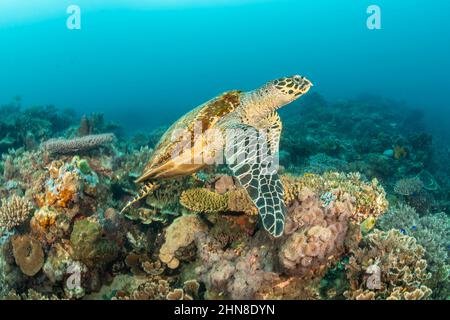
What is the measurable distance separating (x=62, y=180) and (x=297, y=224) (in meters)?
3.17

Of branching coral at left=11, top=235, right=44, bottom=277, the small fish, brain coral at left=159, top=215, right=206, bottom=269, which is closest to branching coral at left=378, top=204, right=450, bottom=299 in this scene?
the small fish

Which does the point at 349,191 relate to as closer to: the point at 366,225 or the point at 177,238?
the point at 366,225

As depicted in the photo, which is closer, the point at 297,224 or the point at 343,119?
the point at 297,224

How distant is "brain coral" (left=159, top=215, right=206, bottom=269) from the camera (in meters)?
3.87

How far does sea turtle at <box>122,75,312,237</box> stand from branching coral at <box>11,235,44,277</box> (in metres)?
1.20

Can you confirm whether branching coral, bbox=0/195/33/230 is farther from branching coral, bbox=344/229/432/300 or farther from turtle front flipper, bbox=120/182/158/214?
branching coral, bbox=344/229/432/300

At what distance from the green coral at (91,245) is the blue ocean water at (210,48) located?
218 ft

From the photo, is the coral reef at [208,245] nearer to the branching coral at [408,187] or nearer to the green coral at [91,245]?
the green coral at [91,245]

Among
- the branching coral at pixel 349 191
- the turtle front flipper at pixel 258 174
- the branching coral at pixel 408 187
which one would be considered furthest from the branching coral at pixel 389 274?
the branching coral at pixel 408 187

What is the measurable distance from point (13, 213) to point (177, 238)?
2.27 meters

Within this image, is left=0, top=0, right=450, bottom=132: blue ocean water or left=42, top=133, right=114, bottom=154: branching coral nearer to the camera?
left=42, top=133, right=114, bottom=154: branching coral

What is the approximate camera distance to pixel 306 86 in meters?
4.97

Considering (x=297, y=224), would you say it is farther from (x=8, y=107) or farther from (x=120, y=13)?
(x=120, y=13)
